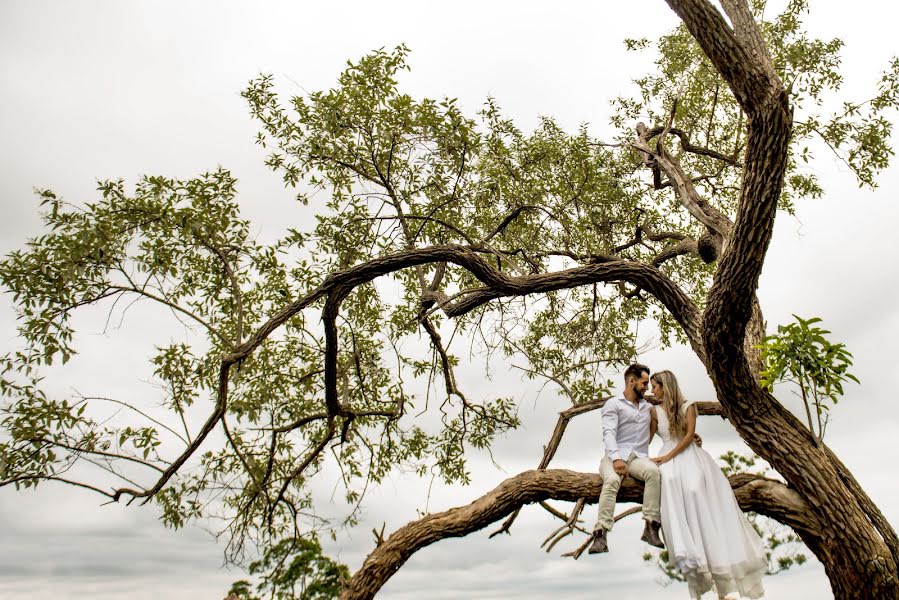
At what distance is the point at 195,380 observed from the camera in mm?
8688

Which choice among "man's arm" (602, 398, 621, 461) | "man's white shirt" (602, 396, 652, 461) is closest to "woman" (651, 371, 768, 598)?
"man's white shirt" (602, 396, 652, 461)

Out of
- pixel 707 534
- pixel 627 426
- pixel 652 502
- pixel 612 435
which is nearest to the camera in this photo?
pixel 707 534

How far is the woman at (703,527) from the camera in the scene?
6.16 meters

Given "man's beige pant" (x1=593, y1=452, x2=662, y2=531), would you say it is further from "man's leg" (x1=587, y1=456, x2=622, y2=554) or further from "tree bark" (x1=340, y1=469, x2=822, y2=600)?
"tree bark" (x1=340, y1=469, x2=822, y2=600)

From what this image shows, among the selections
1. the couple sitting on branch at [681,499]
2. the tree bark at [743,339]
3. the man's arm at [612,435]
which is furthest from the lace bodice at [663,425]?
the tree bark at [743,339]

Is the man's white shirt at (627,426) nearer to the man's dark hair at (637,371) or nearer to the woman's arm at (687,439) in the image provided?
the woman's arm at (687,439)

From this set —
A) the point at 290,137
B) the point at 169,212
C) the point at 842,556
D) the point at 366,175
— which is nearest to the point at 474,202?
the point at 366,175

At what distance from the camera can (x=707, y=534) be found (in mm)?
6246

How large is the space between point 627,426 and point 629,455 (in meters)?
0.27

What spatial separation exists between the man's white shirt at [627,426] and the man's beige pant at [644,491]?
0.56ft

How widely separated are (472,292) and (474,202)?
10.7ft

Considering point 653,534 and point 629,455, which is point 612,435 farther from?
point 653,534

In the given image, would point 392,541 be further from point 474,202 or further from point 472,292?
point 474,202

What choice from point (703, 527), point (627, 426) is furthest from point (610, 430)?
point (703, 527)
